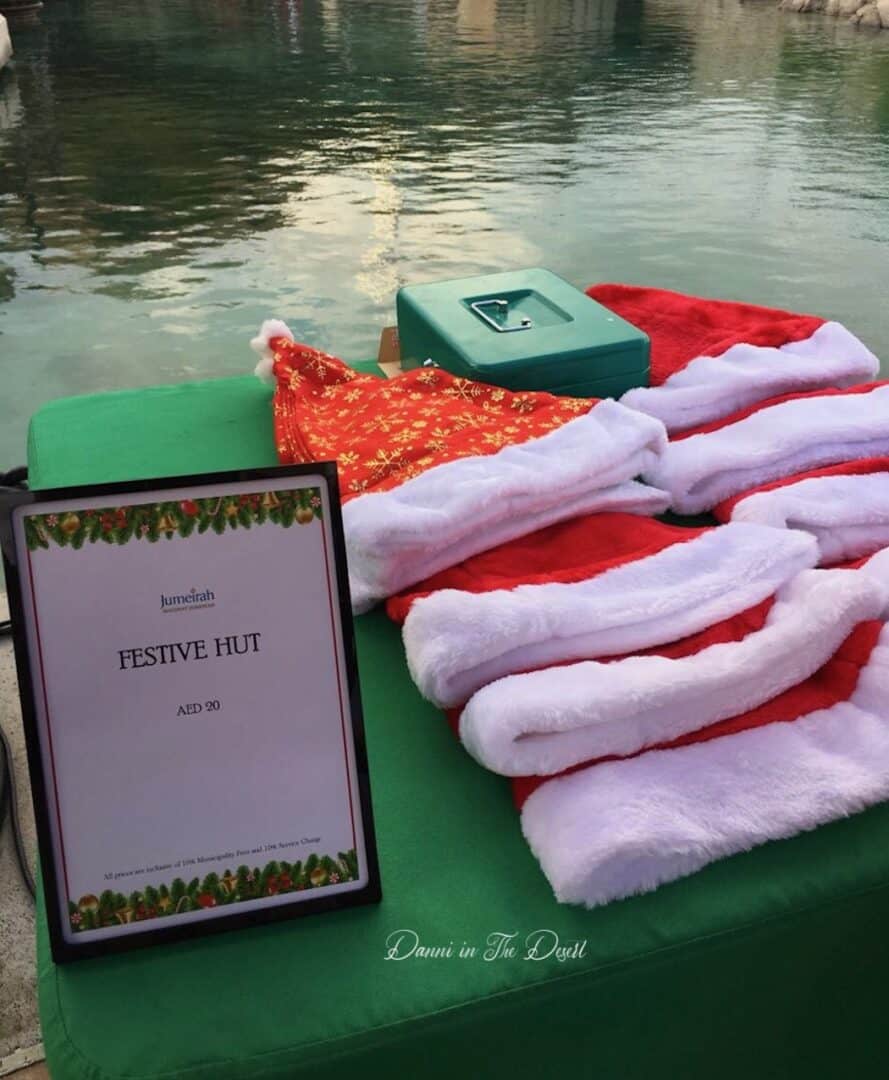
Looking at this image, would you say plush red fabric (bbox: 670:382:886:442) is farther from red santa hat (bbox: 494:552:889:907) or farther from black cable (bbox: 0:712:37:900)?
black cable (bbox: 0:712:37:900)

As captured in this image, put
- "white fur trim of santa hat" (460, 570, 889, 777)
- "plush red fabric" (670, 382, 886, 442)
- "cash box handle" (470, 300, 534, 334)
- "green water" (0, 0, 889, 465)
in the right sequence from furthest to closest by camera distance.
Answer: "green water" (0, 0, 889, 465), "cash box handle" (470, 300, 534, 334), "plush red fabric" (670, 382, 886, 442), "white fur trim of santa hat" (460, 570, 889, 777)

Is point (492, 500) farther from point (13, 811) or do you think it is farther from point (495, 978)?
point (13, 811)

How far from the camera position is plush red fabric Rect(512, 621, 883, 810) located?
0.71m

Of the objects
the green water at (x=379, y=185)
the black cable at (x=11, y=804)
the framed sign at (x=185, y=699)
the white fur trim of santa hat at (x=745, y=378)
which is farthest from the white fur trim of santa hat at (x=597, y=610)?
the green water at (x=379, y=185)

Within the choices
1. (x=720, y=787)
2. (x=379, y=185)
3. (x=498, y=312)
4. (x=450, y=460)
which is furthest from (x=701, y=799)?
(x=379, y=185)

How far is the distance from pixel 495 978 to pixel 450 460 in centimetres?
51

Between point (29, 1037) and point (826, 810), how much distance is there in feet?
2.27

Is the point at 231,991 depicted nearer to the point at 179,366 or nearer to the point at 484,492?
the point at 484,492

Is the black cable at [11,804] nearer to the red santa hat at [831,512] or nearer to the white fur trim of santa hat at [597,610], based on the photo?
the white fur trim of santa hat at [597,610]

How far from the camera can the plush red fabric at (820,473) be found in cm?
102

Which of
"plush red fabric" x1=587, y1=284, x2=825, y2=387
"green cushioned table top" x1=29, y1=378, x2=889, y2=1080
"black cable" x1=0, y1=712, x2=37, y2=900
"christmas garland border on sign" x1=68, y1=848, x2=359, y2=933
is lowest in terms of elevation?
"black cable" x1=0, y1=712, x2=37, y2=900

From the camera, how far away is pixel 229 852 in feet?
1.92

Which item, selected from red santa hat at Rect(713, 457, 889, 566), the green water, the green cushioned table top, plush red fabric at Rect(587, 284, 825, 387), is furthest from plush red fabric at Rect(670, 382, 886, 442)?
the green water

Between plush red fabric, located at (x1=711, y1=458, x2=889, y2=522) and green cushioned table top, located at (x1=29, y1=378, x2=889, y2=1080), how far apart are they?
1.34 ft
